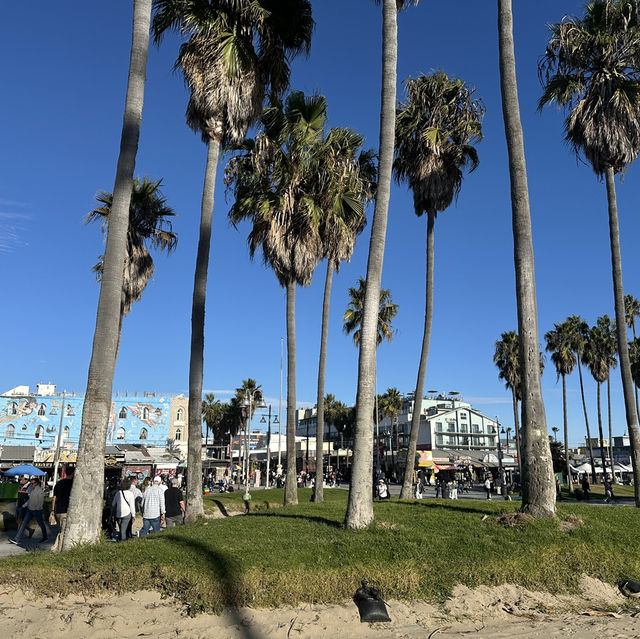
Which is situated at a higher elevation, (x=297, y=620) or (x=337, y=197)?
(x=337, y=197)

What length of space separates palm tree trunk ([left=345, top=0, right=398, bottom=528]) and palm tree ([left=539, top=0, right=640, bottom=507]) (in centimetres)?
797

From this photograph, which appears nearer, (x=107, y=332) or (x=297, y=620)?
(x=297, y=620)

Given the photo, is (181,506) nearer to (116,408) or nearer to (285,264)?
(285,264)

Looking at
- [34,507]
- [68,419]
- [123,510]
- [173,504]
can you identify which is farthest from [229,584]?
[68,419]

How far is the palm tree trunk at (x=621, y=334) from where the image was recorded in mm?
16969

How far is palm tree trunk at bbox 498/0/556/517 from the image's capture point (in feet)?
35.2

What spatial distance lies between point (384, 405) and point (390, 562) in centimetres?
6121

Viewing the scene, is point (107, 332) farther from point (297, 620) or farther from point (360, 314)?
point (360, 314)

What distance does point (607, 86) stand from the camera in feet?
59.7

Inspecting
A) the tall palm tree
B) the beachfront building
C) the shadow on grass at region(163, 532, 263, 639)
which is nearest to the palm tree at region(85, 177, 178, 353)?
the tall palm tree

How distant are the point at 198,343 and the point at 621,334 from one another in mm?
13643

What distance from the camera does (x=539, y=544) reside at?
940 centimetres

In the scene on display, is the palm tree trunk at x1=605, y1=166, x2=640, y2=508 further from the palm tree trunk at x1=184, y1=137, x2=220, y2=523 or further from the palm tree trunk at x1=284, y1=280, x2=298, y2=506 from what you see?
the palm tree trunk at x1=184, y1=137, x2=220, y2=523

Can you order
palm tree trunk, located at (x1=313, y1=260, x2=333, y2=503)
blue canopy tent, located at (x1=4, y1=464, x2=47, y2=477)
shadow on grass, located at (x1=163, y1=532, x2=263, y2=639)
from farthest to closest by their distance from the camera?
blue canopy tent, located at (x1=4, y1=464, x2=47, y2=477), palm tree trunk, located at (x1=313, y1=260, x2=333, y2=503), shadow on grass, located at (x1=163, y1=532, x2=263, y2=639)
